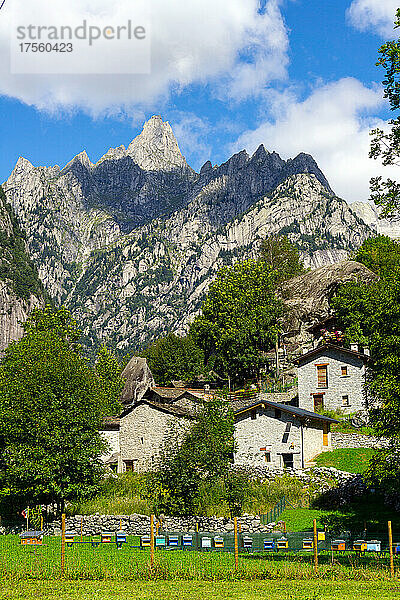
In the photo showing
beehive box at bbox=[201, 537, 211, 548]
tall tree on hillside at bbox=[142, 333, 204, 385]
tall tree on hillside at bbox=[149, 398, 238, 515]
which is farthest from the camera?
tall tree on hillside at bbox=[142, 333, 204, 385]

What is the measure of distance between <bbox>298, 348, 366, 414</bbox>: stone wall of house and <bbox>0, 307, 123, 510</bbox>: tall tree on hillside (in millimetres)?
20481

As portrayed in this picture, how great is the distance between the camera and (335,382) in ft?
181

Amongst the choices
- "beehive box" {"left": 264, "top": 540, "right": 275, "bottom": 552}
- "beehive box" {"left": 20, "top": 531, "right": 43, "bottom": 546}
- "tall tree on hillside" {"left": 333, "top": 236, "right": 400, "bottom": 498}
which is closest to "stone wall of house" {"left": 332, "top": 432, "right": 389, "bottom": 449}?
"tall tree on hillside" {"left": 333, "top": 236, "right": 400, "bottom": 498}

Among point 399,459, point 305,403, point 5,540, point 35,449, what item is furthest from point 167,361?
point 399,459

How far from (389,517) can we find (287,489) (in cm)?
745

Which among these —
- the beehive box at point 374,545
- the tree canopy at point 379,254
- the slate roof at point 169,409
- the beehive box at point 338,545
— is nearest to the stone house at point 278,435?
the slate roof at point 169,409

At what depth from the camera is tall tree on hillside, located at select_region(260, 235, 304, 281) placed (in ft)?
368

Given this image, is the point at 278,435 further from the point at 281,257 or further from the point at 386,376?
the point at 281,257

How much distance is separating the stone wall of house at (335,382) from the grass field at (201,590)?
35.9 metres

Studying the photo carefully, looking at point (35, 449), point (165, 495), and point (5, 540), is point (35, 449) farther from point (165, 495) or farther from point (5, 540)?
point (165, 495)

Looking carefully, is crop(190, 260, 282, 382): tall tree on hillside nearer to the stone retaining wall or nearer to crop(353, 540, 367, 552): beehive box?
the stone retaining wall

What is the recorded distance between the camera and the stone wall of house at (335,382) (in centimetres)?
5419

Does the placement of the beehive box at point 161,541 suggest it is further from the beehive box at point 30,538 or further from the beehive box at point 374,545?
the beehive box at point 374,545

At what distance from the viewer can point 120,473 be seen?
50.1 metres
